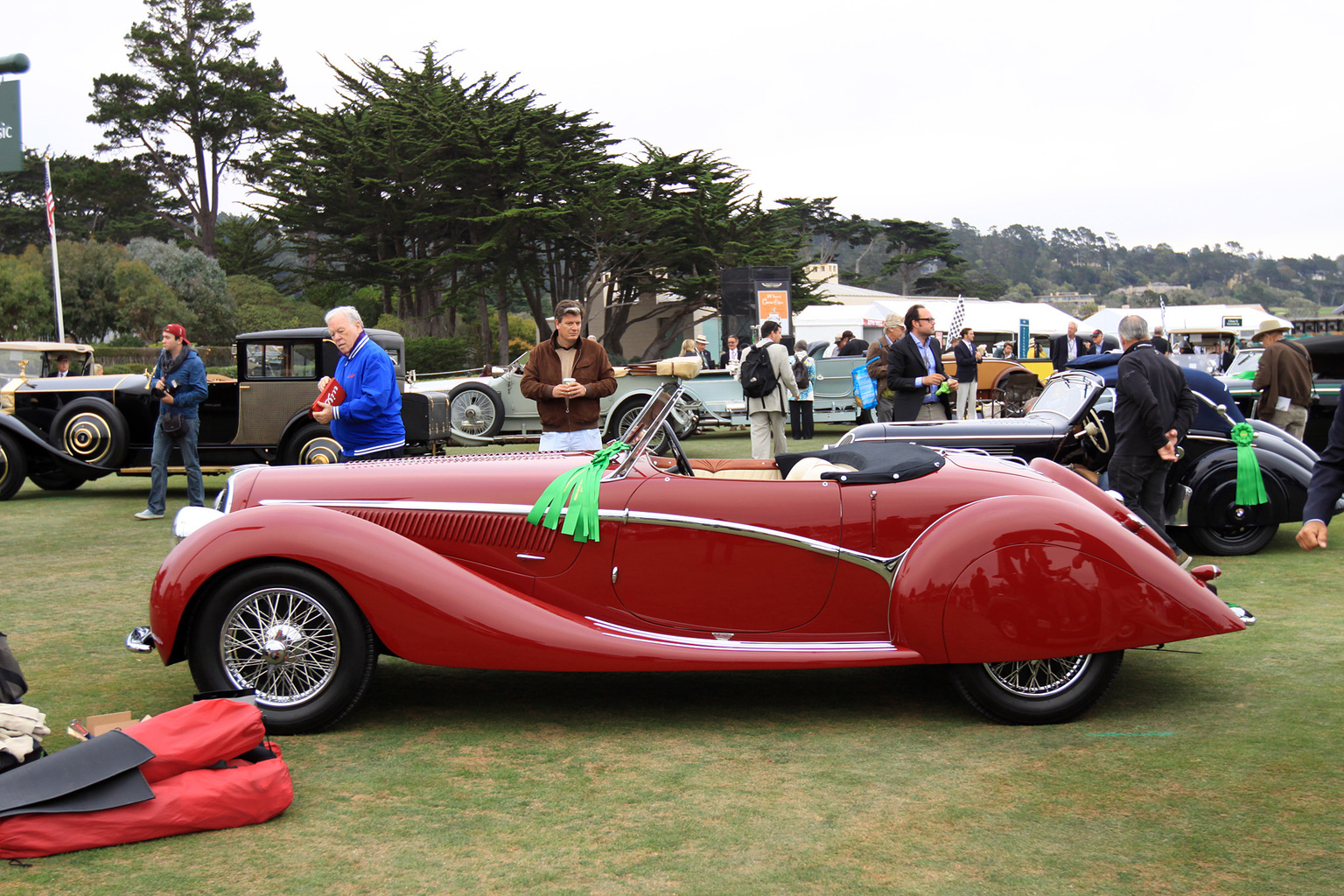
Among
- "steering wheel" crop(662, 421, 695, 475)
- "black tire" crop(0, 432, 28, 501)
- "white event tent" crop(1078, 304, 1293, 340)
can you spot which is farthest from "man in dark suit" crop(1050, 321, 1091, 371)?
"white event tent" crop(1078, 304, 1293, 340)

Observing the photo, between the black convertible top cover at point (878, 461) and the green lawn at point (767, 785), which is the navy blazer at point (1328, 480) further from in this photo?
the black convertible top cover at point (878, 461)

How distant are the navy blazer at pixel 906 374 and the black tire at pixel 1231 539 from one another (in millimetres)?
2404

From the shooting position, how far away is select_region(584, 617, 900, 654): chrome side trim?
3904mm

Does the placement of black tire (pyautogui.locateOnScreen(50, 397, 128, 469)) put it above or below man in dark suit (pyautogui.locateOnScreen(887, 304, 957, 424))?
below

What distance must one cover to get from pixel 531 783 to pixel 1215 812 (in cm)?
221

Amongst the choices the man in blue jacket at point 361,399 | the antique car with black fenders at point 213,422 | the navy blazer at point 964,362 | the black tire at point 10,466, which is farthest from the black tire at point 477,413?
the man in blue jacket at point 361,399

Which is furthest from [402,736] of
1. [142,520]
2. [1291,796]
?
[142,520]

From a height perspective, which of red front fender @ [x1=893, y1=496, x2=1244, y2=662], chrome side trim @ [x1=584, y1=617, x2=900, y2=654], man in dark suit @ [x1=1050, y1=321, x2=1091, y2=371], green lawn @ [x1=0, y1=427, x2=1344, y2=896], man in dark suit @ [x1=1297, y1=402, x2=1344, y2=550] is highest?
man in dark suit @ [x1=1050, y1=321, x2=1091, y2=371]

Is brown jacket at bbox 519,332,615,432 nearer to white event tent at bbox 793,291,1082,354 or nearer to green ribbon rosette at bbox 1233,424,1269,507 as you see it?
green ribbon rosette at bbox 1233,424,1269,507

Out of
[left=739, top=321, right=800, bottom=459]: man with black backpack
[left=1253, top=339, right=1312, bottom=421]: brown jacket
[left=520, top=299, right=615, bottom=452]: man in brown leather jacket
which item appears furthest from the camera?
[left=1253, top=339, right=1312, bottom=421]: brown jacket

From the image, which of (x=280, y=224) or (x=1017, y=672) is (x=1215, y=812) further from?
(x=280, y=224)

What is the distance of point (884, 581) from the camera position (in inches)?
156

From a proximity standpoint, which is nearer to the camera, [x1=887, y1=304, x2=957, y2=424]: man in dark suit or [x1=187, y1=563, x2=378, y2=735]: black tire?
[x1=187, y1=563, x2=378, y2=735]: black tire

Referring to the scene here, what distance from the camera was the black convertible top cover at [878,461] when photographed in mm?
4059
